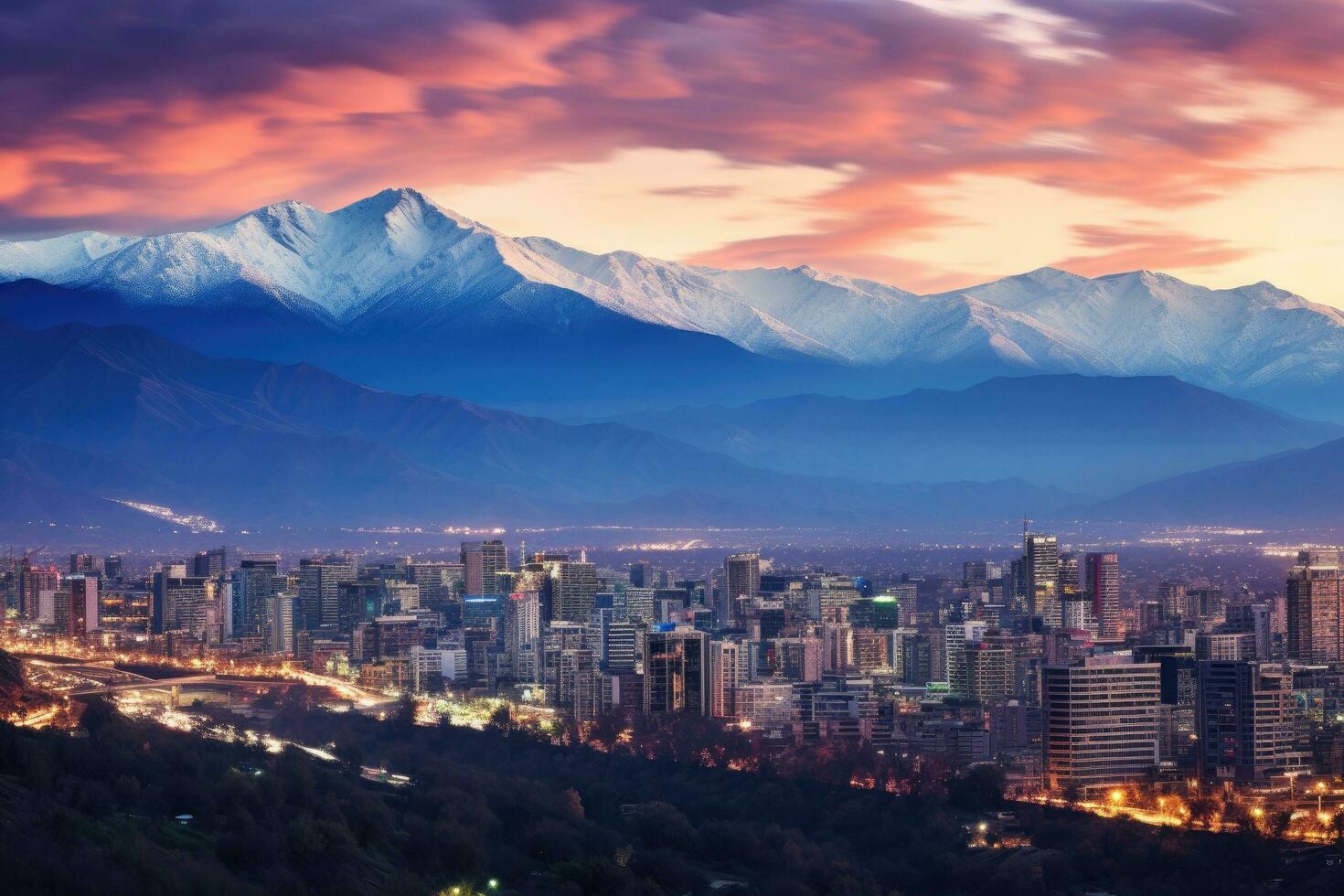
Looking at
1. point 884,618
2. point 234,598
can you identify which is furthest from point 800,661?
point 234,598

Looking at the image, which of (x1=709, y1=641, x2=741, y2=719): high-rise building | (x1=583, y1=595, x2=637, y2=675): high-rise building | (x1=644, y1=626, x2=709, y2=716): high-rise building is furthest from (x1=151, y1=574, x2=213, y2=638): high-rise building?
(x1=644, y1=626, x2=709, y2=716): high-rise building

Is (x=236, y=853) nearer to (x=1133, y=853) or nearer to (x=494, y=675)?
(x=1133, y=853)

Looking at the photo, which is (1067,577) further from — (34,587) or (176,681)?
(34,587)

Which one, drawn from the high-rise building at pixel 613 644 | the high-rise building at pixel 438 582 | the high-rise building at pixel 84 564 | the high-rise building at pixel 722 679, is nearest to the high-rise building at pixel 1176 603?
the high-rise building at pixel 613 644

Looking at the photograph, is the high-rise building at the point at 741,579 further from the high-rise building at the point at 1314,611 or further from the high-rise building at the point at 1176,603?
the high-rise building at the point at 1314,611

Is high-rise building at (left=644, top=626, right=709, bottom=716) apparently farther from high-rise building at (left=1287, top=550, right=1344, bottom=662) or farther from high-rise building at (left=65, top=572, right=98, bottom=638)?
high-rise building at (left=65, top=572, right=98, bottom=638)

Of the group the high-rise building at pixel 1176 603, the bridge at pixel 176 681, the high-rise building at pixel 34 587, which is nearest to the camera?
the bridge at pixel 176 681

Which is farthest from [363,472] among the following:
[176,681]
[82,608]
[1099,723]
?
[1099,723]
